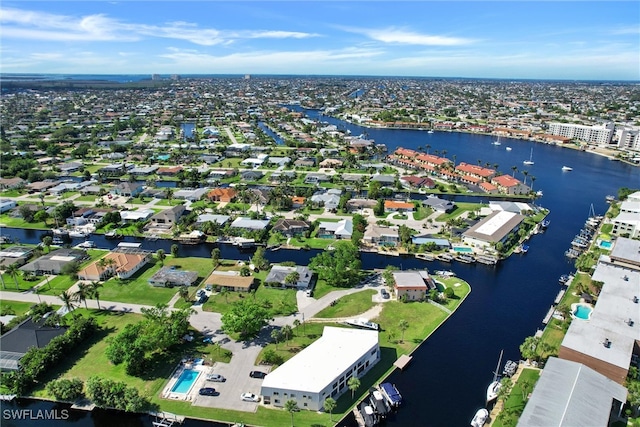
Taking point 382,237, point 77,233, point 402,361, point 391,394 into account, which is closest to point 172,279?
point 77,233

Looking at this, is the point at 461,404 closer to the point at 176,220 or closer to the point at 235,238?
the point at 235,238

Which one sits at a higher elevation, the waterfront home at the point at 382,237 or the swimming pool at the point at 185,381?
the waterfront home at the point at 382,237

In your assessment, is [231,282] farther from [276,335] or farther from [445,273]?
[445,273]

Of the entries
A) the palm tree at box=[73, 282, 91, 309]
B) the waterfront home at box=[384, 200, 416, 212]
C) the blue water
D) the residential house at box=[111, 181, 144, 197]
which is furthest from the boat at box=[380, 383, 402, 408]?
the residential house at box=[111, 181, 144, 197]

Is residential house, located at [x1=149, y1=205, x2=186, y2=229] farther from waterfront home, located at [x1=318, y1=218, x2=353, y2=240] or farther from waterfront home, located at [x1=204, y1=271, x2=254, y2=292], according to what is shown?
waterfront home, located at [x1=318, y1=218, x2=353, y2=240]

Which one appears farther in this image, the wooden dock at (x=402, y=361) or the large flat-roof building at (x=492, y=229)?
the large flat-roof building at (x=492, y=229)

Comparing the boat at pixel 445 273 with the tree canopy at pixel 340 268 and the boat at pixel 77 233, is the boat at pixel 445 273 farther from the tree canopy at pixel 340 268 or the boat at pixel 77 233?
the boat at pixel 77 233

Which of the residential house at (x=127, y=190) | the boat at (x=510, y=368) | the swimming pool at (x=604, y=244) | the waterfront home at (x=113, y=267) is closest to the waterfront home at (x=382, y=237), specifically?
the boat at (x=510, y=368)
